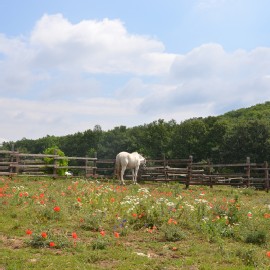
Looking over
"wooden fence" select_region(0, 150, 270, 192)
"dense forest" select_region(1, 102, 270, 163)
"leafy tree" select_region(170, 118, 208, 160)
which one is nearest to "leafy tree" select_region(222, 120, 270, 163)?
"dense forest" select_region(1, 102, 270, 163)

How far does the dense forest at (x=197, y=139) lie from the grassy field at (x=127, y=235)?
69.3 feet

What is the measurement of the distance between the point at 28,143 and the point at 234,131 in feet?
215

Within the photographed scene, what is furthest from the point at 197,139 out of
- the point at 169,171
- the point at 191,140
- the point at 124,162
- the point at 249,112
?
the point at 124,162

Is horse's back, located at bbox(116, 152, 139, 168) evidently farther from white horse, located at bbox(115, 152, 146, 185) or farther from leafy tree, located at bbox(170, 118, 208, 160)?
leafy tree, located at bbox(170, 118, 208, 160)

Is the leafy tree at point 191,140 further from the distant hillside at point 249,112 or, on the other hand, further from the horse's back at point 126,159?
the horse's back at point 126,159

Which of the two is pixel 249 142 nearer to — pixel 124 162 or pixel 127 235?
pixel 124 162

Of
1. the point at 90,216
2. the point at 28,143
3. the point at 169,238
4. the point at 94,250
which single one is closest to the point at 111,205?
the point at 90,216

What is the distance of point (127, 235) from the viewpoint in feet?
24.3

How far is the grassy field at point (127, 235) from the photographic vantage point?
5645 millimetres

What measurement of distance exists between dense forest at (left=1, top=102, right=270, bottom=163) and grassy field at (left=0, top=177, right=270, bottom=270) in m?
21.1

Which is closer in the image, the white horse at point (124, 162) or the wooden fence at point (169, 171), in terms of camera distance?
the wooden fence at point (169, 171)

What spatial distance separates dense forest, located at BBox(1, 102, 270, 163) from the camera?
41.7 meters

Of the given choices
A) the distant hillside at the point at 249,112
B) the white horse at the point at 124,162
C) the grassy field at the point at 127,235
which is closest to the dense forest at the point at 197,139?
the distant hillside at the point at 249,112

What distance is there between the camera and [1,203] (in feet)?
30.4
